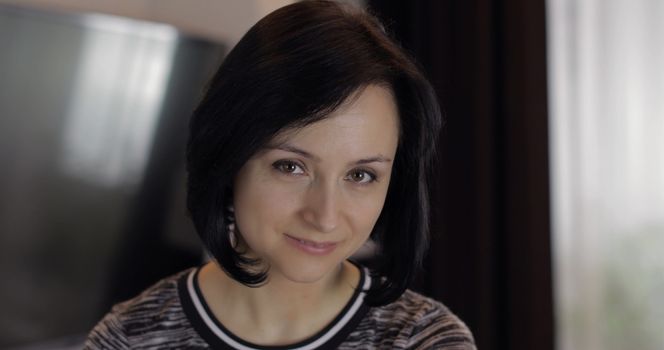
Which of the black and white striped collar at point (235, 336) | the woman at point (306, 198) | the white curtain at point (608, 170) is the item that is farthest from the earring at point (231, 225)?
the white curtain at point (608, 170)

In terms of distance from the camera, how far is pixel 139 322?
44.8 inches

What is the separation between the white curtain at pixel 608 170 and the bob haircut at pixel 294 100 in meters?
1.44

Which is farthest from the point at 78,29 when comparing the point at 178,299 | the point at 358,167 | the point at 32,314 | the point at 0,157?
the point at 358,167

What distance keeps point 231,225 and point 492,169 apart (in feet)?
5.47

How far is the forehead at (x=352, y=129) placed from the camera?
930 mm

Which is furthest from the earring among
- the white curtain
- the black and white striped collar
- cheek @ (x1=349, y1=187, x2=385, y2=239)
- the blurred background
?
the white curtain

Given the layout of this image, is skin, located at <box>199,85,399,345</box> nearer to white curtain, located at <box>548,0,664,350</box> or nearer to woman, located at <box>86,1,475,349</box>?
woman, located at <box>86,1,475,349</box>

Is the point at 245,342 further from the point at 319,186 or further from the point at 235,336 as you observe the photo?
the point at 319,186

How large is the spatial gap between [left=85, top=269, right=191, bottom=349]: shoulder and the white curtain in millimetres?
1681

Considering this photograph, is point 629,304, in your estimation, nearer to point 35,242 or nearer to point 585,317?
point 585,317

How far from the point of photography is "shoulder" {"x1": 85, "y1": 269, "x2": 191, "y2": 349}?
3.70ft

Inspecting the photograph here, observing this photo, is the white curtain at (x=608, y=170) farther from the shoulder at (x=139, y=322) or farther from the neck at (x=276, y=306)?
the shoulder at (x=139, y=322)

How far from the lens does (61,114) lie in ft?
6.81

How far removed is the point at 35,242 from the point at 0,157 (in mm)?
269
